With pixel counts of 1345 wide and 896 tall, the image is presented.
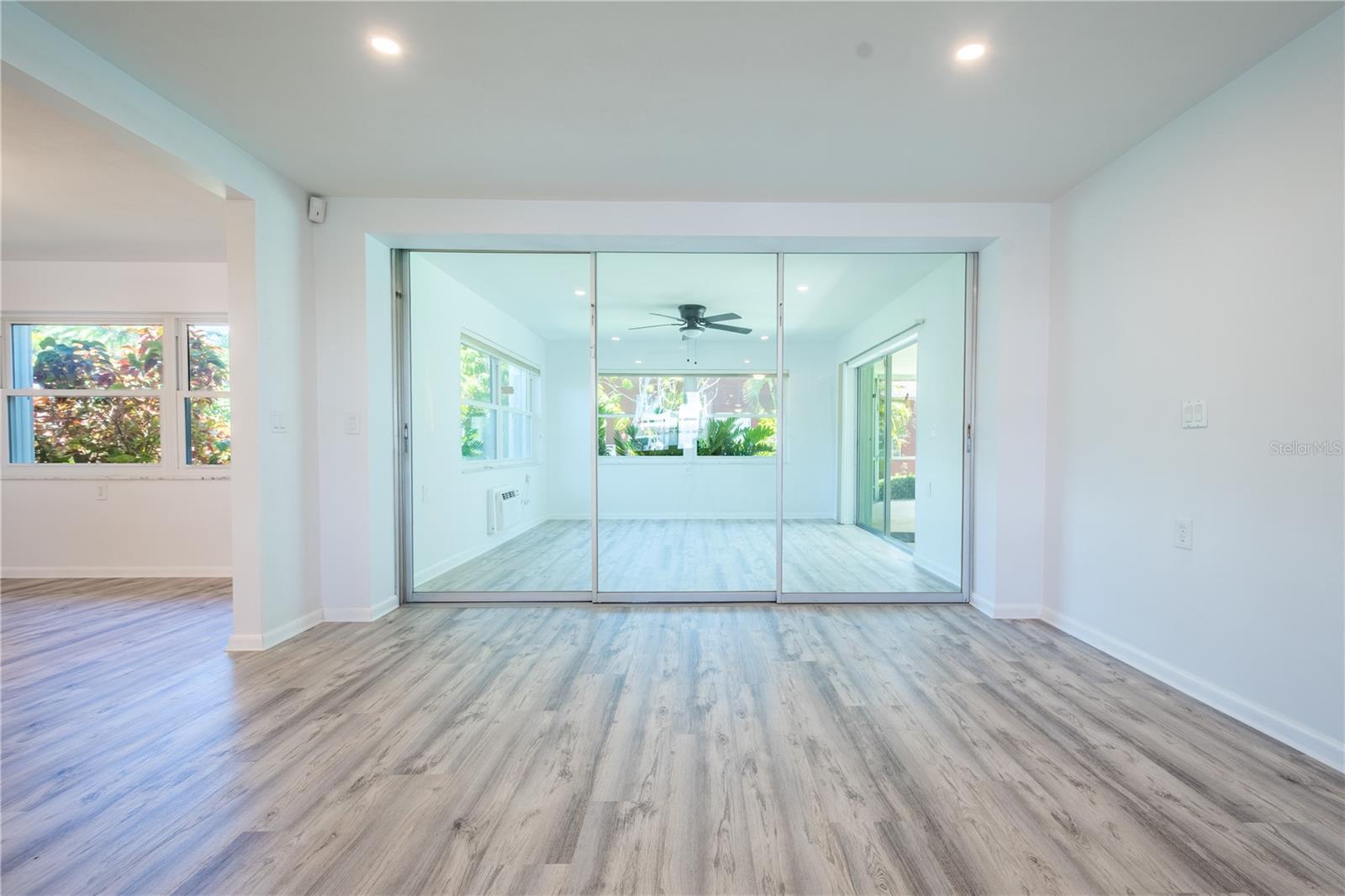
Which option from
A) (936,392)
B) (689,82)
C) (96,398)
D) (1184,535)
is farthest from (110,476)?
(1184,535)

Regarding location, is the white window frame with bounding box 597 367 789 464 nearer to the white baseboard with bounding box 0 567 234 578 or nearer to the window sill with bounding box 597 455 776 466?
the window sill with bounding box 597 455 776 466

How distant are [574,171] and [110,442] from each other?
4.84 m

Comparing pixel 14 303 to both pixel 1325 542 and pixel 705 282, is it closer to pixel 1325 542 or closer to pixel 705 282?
pixel 705 282

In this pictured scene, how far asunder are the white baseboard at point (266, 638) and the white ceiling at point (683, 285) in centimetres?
234

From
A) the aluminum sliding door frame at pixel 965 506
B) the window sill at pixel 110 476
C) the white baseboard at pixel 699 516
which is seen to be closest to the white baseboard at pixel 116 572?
the window sill at pixel 110 476

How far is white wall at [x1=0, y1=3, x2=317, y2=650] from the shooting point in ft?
7.94

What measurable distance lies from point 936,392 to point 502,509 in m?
3.52

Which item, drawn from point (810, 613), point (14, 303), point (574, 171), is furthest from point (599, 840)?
point (14, 303)

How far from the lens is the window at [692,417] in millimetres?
3852

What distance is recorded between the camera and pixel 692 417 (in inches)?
153

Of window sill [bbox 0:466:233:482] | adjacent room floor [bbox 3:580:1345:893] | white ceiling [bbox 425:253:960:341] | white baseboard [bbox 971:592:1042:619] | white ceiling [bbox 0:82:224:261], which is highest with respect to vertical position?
white ceiling [bbox 0:82:224:261]

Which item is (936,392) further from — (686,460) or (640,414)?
(640,414)

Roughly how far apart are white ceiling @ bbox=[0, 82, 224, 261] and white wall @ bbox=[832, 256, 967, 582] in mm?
4421

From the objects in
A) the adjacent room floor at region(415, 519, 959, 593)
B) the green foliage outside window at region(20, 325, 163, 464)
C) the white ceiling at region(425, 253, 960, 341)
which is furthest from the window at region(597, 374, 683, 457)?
the green foliage outside window at region(20, 325, 163, 464)
